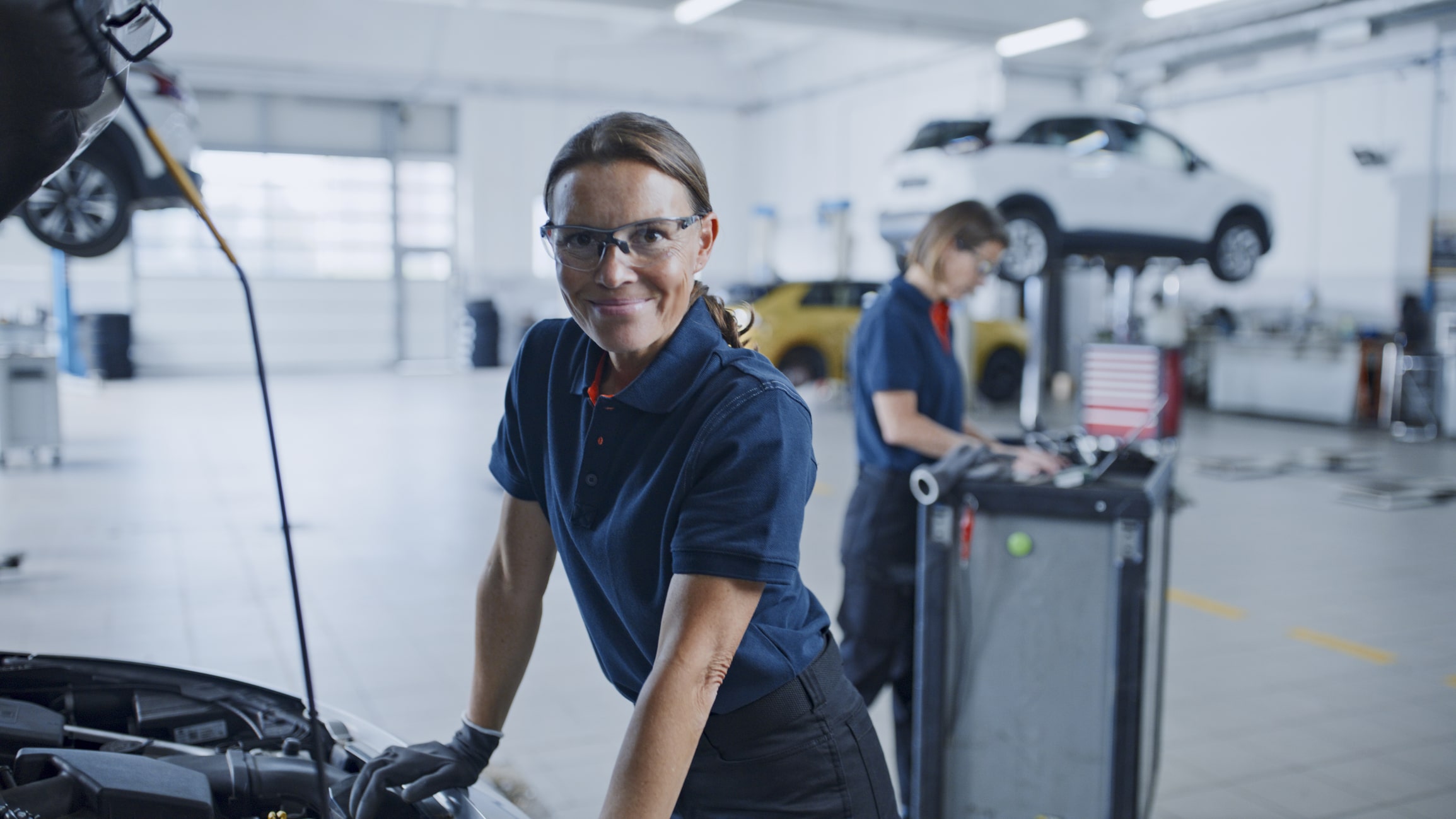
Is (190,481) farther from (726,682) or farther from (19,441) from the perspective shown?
(726,682)

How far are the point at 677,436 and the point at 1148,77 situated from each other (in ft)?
47.2

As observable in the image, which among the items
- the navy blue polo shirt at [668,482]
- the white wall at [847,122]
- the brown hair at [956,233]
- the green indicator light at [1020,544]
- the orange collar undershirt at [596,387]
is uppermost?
the white wall at [847,122]

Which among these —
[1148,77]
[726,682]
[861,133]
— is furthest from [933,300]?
[861,133]

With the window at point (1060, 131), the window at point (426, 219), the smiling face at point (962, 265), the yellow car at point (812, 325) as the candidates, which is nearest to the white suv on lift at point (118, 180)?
the yellow car at point (812, 325)

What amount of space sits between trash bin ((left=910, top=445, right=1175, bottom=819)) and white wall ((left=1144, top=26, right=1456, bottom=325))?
1137 cm

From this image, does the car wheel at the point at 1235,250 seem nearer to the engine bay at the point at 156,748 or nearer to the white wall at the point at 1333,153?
the white wall at the point at 1333,153

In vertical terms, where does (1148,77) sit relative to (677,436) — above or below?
above

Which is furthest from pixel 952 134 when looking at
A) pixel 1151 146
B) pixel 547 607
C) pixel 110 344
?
pixel 110 344

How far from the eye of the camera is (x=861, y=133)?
53.2 feet

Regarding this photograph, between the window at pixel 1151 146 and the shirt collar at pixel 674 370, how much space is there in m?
8.38

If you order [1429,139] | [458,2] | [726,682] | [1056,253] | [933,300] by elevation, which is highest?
[458,2]

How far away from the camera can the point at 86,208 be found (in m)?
7.66

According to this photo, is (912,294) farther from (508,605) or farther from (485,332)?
(485,332)

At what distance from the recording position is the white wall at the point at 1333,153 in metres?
11.7
